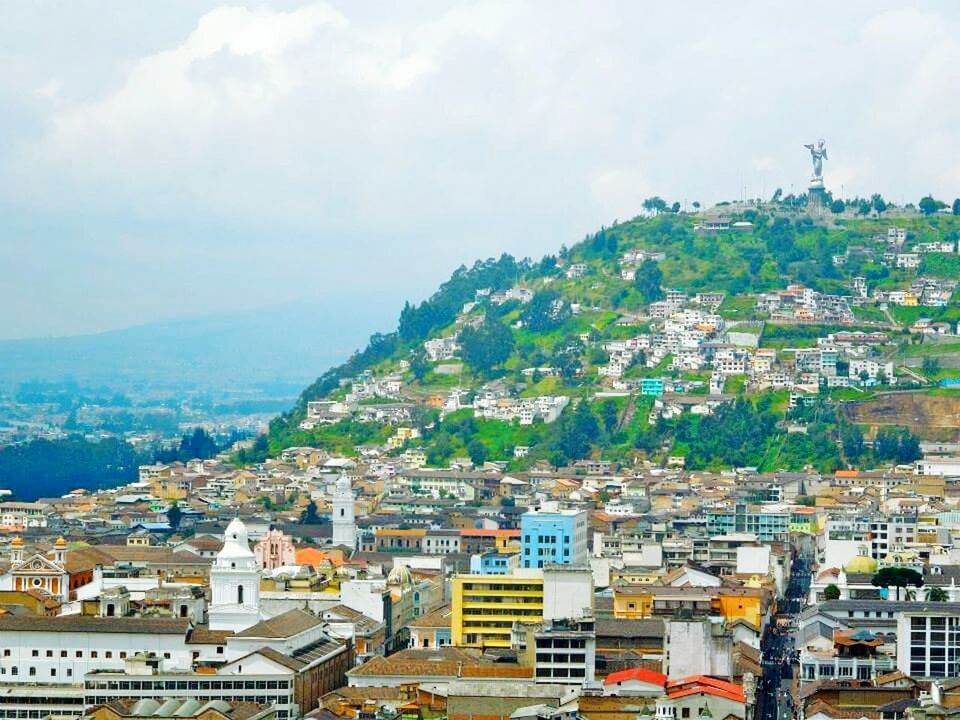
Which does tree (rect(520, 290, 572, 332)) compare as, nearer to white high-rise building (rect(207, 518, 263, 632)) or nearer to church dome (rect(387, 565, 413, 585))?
church dome (rect(387, 565, 413, 585))

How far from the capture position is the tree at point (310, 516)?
112688mm

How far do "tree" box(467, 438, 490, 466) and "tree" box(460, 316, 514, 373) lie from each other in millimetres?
19172

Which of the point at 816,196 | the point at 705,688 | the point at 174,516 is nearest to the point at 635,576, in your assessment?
the point at 705,688

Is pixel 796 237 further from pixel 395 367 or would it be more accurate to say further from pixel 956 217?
pixel 395 367

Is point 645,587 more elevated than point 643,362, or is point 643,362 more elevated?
point 643,362

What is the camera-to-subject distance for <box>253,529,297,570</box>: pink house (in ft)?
296

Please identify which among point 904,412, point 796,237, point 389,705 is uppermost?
point 796,237

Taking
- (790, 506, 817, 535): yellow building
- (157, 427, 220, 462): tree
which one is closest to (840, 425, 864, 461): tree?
(790, 506, 817, 535): yellow building

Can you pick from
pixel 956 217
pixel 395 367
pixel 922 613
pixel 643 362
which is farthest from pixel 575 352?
pixel 922 613

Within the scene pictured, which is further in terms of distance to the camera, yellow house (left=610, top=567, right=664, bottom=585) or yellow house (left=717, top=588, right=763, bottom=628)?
yellow house (left=610, top=567, right=664, bottom=585)

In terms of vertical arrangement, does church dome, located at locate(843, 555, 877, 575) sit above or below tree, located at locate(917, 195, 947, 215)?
below

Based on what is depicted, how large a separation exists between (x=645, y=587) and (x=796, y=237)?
303 feet

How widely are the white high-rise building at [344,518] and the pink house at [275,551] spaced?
8.18 m

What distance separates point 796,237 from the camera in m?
170
